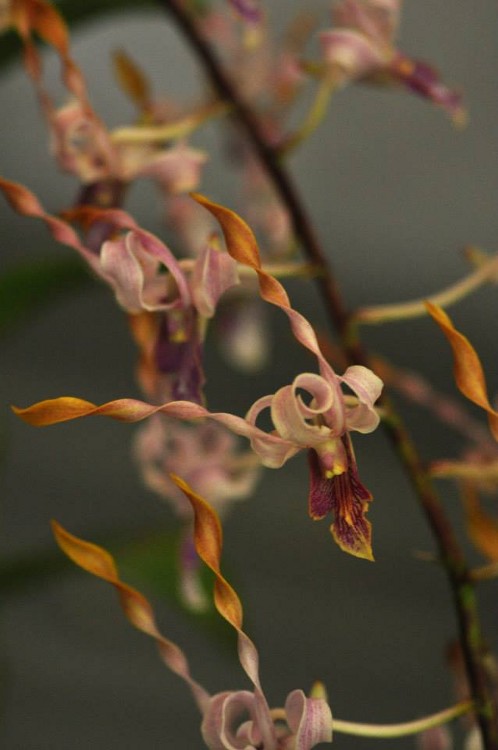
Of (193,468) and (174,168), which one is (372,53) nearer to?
(174,168)

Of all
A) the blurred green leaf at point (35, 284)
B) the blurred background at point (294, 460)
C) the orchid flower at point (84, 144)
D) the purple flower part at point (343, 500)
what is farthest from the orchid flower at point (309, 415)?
the blurred background at point (294, 460)

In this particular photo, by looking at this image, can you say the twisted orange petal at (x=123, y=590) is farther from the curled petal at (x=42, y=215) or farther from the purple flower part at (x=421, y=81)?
the purple flower part at (x=421, y=81)

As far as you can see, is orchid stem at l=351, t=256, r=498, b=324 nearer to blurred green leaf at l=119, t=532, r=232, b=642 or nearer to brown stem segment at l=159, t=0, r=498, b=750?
brown stem segment at l=159, t=0, r=498, b=750

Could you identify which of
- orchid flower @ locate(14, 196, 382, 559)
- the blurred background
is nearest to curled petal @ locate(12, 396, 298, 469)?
orchid flower @ locate(14, 196, 382, 559)

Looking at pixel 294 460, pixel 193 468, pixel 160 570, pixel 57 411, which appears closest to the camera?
pixel 57 411

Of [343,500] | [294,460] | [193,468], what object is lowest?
[294,460]

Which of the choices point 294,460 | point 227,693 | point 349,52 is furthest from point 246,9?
point 294,460

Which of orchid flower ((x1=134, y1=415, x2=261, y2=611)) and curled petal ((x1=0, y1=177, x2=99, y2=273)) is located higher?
curled petal ((x1=0, y1=177, x2=99, y2=273))
